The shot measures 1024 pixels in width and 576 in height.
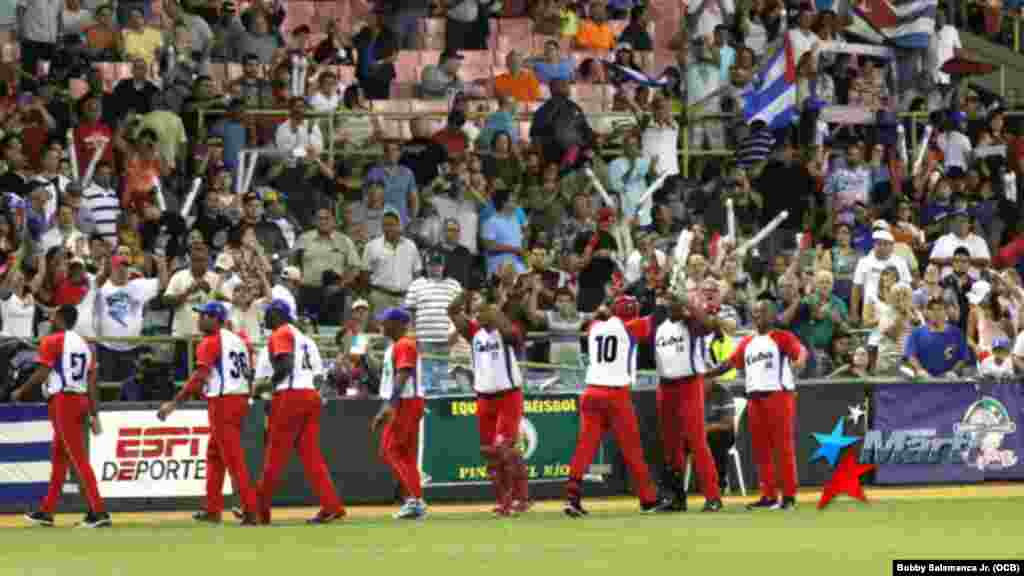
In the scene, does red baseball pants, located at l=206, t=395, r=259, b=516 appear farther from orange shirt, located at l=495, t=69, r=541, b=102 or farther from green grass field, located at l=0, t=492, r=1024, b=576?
orange shirt, located at l=495, t=69, r=541, b=102

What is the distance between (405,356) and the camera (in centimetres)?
2173

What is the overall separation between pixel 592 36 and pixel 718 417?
9.74m

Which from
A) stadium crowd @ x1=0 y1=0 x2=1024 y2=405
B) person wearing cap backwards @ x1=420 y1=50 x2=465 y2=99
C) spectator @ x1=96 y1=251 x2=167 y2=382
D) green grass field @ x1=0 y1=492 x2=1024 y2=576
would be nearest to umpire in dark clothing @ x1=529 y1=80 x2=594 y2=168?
stadium crowd @ x1=0 y1=0 x2=1024 y2=405

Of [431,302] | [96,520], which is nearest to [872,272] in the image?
[431,302]

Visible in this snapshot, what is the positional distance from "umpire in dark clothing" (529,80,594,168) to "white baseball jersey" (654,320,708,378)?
326 inches

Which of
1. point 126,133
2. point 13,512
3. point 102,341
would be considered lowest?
point 13,512

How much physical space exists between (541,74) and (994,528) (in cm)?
1416

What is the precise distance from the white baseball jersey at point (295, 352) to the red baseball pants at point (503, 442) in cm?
174

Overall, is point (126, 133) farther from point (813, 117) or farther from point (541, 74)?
point (813, 117)

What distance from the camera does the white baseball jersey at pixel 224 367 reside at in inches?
846

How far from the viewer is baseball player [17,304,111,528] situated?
21828mm

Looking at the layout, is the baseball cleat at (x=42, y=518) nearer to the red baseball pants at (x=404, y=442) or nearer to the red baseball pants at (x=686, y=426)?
the red baseball pants at (x=404, y=442)

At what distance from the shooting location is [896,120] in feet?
107

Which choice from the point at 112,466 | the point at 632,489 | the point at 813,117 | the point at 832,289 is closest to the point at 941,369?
the point at 832,289
